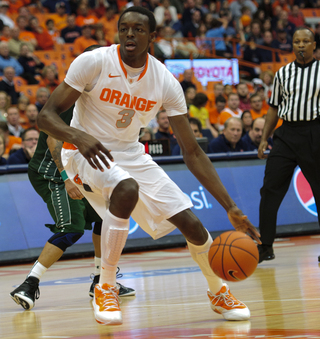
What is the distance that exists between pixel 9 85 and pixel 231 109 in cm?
497

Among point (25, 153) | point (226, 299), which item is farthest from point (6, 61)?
point (226, 299)

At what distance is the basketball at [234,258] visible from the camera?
3.67 m

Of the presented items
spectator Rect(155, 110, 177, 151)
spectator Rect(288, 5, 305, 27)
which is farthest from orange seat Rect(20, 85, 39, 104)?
spectator Rect(288, 5, 305, 27)

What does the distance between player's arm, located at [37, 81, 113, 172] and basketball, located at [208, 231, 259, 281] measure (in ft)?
3.07

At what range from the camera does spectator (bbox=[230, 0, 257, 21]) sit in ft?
66.1

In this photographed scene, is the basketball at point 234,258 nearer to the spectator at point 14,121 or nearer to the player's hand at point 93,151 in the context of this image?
the player's hand at point 93,151

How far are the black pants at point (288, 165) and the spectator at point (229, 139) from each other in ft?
10.3

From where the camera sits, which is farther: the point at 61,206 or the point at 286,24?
the point at 286,24

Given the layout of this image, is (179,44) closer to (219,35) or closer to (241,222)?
(219,35)

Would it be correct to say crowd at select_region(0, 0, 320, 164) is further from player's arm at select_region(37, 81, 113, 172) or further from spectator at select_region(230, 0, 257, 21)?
player's arm at select_region(37, 81, 113, 172)

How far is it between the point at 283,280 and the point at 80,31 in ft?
39.7

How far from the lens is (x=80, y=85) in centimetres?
380

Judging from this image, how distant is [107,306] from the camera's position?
363 centimetres

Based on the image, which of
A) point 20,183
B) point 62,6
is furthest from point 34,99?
point 20,183
